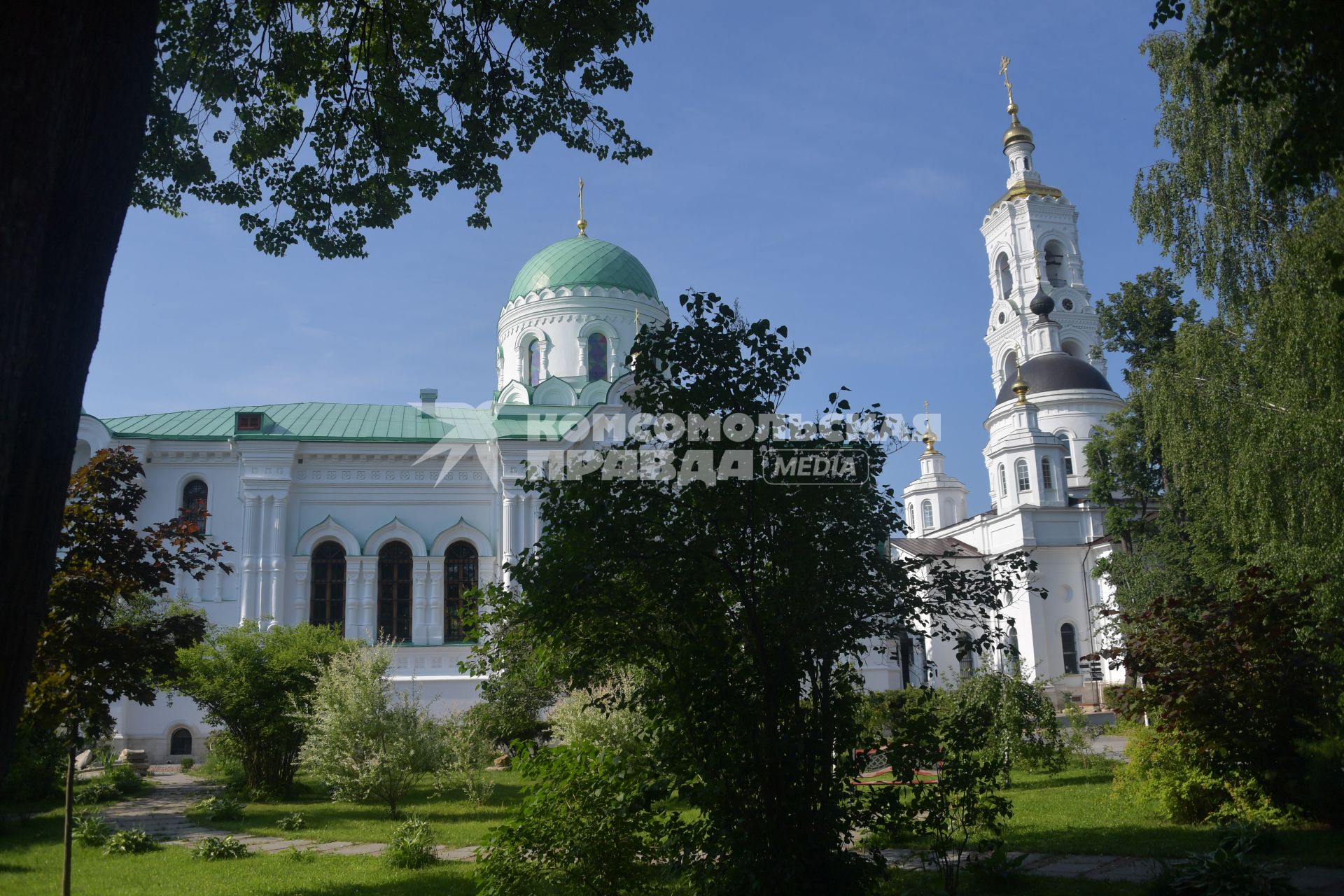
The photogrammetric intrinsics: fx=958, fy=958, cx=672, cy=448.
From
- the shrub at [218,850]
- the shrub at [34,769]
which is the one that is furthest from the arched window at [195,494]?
the shrub at [218,850]

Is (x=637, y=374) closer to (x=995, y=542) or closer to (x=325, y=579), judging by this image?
(x=325, y=579)

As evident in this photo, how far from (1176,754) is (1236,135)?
8.57m

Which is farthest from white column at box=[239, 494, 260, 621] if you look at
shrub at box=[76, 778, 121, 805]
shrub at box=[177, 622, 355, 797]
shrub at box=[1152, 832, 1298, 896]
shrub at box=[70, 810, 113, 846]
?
shrub at box=[1152, 832, 1298, 896]

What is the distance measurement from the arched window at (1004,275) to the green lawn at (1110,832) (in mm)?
36988

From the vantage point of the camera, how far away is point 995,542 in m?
37.1

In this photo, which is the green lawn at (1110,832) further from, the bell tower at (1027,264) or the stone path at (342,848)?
the bell tower at (1027,264)

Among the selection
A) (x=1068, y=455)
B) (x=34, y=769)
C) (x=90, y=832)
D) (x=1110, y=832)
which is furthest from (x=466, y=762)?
(x=1068, y=455)

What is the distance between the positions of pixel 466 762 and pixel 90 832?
4.48 meters

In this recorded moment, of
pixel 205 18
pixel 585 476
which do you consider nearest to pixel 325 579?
pixel 205 18

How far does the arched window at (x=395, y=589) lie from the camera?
78.3ft

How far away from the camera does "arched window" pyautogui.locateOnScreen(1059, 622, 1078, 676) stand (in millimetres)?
33125

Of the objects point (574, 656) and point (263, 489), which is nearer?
point (574, 656)

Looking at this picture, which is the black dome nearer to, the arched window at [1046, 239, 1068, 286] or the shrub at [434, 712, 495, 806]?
the arched window at [1046, 239, 1068, 286]

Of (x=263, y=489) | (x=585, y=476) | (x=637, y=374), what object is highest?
(x=263, y=489)
